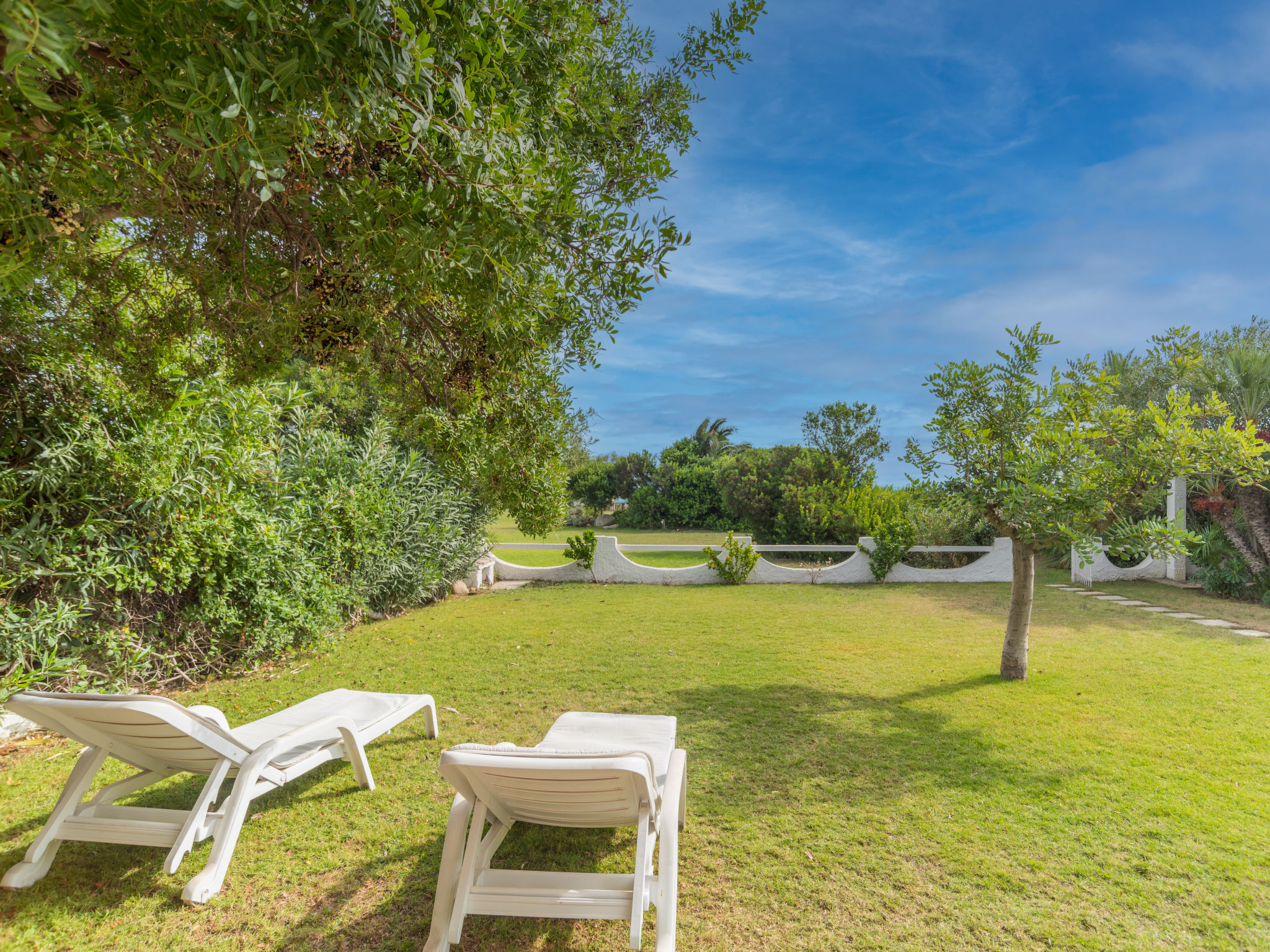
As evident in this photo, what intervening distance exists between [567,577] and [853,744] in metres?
9.21

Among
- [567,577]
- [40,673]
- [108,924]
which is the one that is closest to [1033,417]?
[108,924]

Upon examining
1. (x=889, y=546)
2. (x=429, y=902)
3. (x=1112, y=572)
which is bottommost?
(x=429, y=902)

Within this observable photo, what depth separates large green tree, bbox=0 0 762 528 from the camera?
62.7 inches

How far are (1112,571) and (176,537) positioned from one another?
649 inches

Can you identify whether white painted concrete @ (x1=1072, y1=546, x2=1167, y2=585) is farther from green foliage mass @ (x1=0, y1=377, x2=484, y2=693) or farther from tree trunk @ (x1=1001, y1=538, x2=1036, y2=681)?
green foliage mass @ (x1=0, y1=377, x2=484, y2=693)

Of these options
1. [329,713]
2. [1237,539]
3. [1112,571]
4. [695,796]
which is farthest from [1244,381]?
[329,713]

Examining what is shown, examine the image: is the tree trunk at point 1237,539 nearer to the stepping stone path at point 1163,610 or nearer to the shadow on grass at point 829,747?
the stepping stone path at point 1163,610

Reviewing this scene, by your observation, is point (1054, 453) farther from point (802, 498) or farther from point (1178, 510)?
point (802, 498)

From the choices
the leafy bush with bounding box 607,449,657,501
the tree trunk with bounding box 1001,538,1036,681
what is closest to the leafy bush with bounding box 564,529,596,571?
the tree trunk with bounding box 1001,538,1036,681

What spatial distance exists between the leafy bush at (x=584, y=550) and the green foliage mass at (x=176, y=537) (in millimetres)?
5540

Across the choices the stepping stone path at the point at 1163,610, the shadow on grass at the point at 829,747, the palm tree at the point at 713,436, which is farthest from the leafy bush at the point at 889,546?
the palm tree at the point at 713,436

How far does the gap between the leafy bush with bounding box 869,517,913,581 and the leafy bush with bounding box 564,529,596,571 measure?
6.19 meters

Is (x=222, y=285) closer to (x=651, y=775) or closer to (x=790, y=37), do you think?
(x=651, y=775)

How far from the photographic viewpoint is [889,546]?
12742mm
